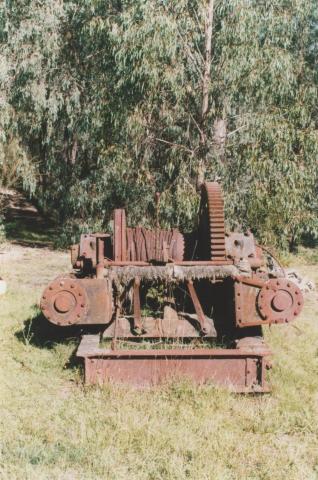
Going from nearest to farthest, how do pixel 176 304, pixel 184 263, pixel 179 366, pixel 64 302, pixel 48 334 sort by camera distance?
1. pixel 179 366
2. pixel 64 302
3. pixel 184 263
4. pixel 48 334
5. pixel 176 304

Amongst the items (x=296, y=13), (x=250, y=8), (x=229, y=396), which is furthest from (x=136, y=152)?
(x=229, y=396)

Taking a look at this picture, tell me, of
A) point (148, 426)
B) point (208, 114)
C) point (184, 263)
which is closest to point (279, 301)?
point (184, 263)

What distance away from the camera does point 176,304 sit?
660 centimetres

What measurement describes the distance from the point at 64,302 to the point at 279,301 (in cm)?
189

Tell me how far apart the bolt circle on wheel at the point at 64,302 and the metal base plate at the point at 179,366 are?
35 cm

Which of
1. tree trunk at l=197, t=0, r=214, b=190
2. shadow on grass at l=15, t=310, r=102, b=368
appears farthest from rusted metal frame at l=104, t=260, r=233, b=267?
tree trunk at l=197, t=0, r=214, b=190

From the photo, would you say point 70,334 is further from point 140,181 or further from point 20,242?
point 20,242

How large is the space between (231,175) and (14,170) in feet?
20.5

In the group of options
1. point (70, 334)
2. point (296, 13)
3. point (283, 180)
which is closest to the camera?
point (70, 334)

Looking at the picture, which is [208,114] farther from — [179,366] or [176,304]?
[179,366]

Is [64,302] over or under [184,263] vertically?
under

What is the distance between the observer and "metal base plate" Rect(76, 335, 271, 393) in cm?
459

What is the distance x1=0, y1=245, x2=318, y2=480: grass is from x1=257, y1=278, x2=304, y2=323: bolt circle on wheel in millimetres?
595

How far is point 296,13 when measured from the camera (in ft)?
33.3
